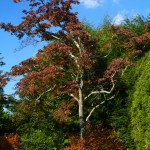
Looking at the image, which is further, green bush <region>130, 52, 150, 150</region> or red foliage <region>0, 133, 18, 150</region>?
red foliage <region>0, 133, 18, 150</region>

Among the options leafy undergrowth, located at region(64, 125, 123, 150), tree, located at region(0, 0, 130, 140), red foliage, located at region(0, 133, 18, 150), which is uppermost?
tree, located at region(0, 0, 130, 140)

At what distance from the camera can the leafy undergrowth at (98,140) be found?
677 inches

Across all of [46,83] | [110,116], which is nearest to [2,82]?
[46,83]

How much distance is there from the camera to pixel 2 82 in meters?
18.0

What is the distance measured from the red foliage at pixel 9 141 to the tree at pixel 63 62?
3.63 metres

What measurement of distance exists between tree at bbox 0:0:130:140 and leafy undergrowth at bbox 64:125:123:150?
0.57 metres

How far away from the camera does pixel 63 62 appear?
61.8 ft

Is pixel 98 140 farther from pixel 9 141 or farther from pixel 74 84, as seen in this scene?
pixel 9 141

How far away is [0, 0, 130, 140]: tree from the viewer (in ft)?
57.8

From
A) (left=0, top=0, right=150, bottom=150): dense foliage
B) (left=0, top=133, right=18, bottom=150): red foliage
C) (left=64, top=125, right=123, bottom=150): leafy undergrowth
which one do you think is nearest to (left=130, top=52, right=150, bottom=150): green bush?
(left=0, top=0, right=150, bottom=150): dense foliage

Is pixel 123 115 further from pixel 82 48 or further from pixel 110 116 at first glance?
pixel 82 48

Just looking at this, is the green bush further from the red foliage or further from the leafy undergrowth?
the red foliage

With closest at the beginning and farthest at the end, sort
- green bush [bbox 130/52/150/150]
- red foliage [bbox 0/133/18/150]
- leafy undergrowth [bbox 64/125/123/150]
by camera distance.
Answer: green bush [bbox 130/52/150/150]
leafy undergrowth [bbox 64/125/123/150]
red foliage [bbox 0/133/18/150]

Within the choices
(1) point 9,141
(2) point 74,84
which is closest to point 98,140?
(2) point 74,84
